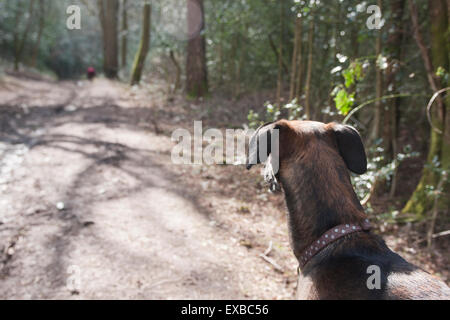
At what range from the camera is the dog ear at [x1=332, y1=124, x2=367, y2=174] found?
8.17 ft

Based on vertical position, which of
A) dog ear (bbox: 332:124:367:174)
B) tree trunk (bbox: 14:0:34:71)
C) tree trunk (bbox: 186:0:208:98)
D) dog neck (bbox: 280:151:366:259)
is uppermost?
tree trunk (bbox: 14:0:34:71)


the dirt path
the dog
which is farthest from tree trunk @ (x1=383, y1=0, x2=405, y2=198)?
the dog

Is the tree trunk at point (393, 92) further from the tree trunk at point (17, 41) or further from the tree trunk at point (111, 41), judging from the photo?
the tree trunk at point (17, 41)

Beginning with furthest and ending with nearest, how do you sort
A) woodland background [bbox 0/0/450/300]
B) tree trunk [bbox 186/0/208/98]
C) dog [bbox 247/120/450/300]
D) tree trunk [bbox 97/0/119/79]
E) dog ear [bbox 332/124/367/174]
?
1. tree trunk [bbox 97/0/119/79]
2. tree trunk [bbox 186/0/208/98]
3. woodland background [bbox 0/0/450/300]
4. dog ear [bbox 332/124/367/174]
5. dog [bbox 247/120/450/300]

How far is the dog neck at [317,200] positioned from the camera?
225cm

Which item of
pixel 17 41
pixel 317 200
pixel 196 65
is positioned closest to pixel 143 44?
pixel 196 65

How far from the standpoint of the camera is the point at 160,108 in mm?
13312

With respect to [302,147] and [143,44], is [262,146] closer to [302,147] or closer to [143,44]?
[302,147]

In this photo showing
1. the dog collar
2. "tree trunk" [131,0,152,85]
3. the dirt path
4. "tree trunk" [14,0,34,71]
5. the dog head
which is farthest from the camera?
"tree trunk" [14,0,34,71]

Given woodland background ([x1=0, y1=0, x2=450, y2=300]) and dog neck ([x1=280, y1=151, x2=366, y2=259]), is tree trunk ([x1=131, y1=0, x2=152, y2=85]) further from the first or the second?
dog neck ([x1=280, y1=151, x2=366, y2=259])

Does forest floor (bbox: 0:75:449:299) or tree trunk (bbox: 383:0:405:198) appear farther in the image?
tree trunk (bbox: 383:0:405:198)

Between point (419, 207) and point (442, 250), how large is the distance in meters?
0.73

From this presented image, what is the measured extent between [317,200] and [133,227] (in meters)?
3.69

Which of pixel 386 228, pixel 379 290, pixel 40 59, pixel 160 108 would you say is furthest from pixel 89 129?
pixel 40 59
